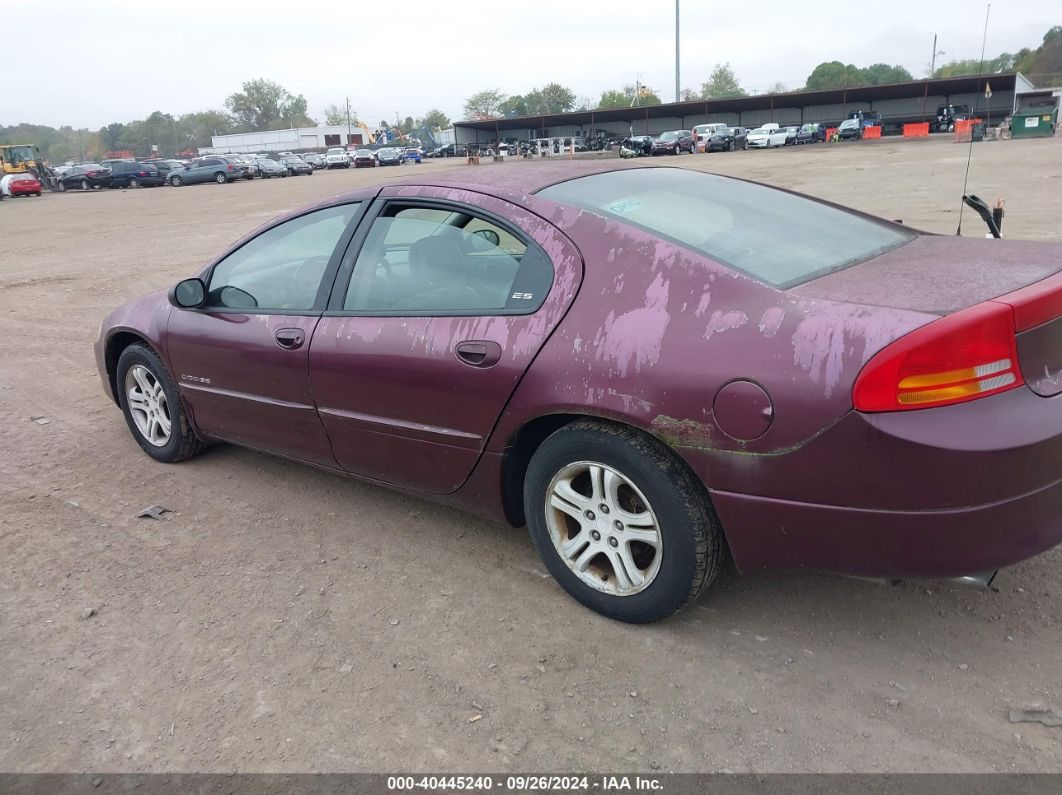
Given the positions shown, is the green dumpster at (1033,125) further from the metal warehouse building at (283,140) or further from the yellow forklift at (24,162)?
the metal warehouse building at (283,140)

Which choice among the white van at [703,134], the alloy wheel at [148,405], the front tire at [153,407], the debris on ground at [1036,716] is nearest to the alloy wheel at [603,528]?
the debris on ground at [1036,716]

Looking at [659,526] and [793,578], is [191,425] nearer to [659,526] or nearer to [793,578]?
[659,526]

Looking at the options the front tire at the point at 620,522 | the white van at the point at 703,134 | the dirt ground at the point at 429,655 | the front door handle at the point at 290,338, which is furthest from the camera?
the white van at the point at 703,134

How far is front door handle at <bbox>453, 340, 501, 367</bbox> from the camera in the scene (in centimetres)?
279

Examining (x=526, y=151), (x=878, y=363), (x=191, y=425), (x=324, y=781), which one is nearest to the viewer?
(x=878, y=363)

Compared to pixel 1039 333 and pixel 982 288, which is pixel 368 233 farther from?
pixel 1039 333

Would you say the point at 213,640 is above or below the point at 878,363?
below

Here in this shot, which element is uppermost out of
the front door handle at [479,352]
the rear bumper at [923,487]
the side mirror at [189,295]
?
the side mirror at [189,295]

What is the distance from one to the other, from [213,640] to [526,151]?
197ft

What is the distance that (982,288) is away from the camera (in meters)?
2.30

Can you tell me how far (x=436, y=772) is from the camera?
2.25 metres

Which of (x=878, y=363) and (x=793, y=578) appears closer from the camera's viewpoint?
(x=878, y=363)

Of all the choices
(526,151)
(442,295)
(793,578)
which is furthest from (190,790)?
(526,151)

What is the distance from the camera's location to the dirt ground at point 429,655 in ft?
7.53
